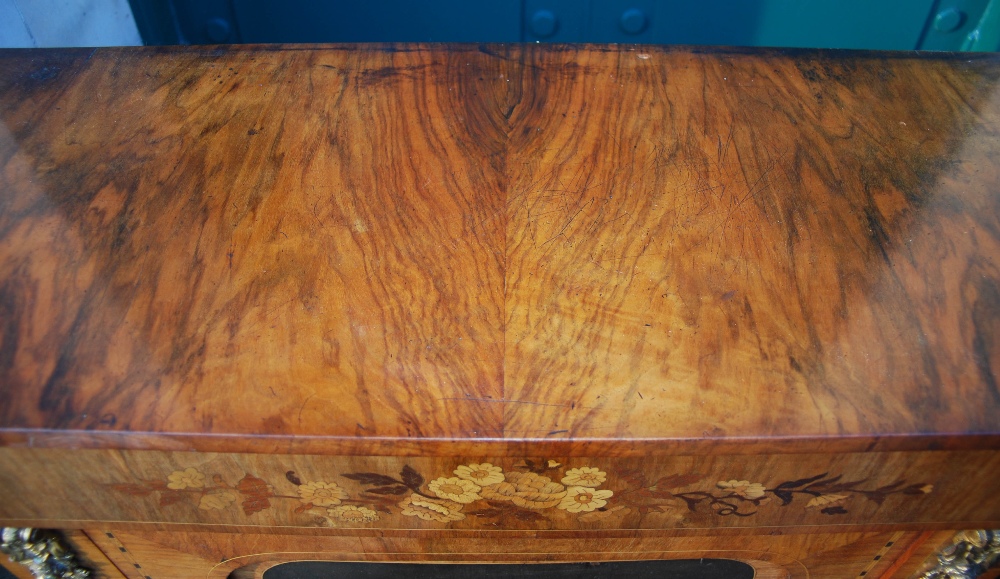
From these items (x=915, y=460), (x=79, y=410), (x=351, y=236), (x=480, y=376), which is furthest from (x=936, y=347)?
(x=79, y=410)

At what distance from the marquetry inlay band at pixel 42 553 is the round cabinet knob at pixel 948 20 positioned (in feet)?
4.97

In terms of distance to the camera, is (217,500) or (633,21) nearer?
(217,500)

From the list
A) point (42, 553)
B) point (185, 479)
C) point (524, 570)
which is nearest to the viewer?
point (185, 479)

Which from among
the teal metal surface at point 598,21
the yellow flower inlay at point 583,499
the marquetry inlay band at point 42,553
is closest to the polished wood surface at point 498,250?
the yellow flower inlay at point 583,499

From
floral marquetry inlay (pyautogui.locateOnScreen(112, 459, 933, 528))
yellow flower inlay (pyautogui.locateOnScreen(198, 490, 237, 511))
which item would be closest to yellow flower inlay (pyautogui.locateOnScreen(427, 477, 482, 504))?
floral marquetry inlay (pyautogui.locateOnScreen(112, 459, 933, 528))

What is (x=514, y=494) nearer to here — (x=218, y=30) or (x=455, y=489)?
(x=455, y=489)

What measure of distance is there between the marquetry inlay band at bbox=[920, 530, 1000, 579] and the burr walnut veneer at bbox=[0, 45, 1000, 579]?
26 mm

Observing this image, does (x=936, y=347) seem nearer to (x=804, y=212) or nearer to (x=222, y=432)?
(x=804, y=212)

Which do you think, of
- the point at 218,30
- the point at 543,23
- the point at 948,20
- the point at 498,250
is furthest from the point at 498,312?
the point at 948,20

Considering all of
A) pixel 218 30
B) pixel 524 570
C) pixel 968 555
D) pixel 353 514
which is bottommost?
pixel 524 570

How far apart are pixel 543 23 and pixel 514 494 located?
35.3 inches

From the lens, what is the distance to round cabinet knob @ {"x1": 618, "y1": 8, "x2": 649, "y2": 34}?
1.25 m

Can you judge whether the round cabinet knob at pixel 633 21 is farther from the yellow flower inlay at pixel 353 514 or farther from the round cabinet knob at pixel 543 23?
the yellow flower inlay at pixel 353 514

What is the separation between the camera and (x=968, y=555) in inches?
31.0
